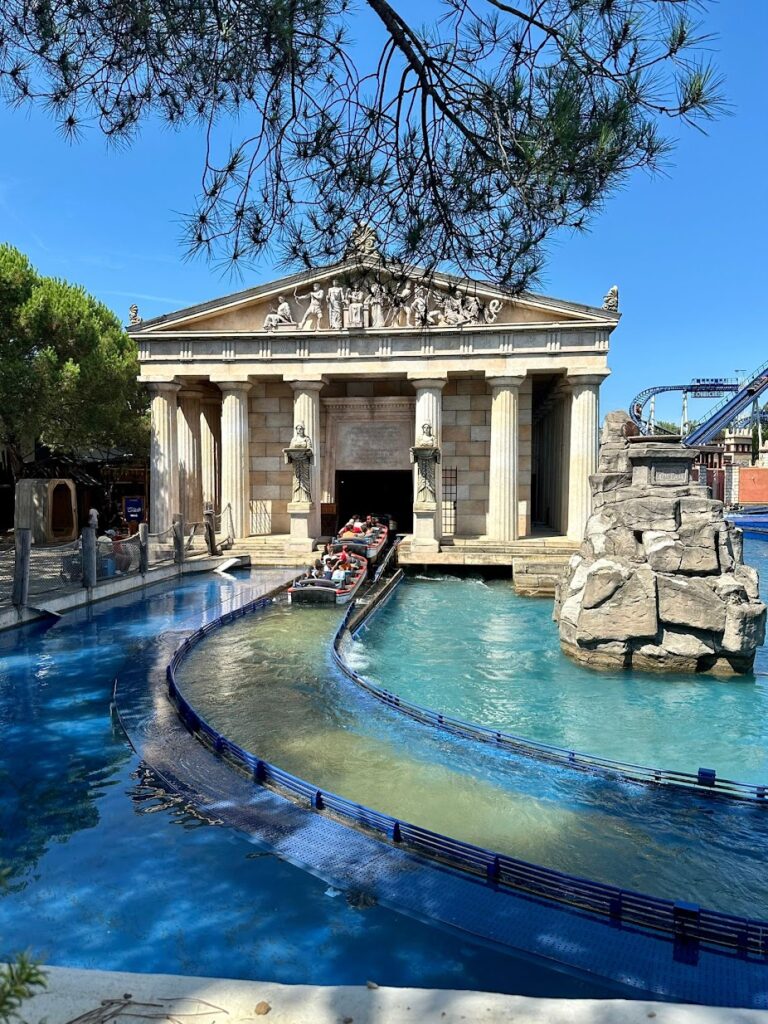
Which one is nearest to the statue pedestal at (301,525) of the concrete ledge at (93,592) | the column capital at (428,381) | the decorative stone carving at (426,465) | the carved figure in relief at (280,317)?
the concrete ledge at (93,592)

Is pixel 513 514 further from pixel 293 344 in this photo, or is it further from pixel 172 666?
pixel 172 666

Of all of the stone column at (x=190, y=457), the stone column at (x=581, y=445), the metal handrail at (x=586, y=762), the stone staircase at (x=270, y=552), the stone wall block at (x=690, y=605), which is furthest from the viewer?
the stone column at (x=190, y=457)

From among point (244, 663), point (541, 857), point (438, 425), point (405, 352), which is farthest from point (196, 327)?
point (541, 857)

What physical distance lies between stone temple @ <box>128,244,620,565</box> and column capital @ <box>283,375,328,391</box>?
55 millimetres

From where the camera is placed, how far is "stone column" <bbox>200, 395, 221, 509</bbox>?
1017 inches

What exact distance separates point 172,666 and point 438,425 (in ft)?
48.5

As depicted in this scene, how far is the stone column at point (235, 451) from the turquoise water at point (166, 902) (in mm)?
16913

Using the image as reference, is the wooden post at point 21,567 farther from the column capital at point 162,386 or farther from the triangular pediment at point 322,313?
the triangular pediment at point 322,313

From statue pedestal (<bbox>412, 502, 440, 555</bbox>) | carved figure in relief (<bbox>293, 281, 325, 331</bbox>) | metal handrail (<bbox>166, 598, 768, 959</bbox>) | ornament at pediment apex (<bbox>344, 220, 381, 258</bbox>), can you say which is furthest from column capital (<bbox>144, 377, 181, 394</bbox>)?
metal handrail (<bbox>166, 598, 768, 959</bbox>)

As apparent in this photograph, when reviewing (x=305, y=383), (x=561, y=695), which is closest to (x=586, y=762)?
(x=561, y=695)

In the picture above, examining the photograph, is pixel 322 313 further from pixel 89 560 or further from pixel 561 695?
pixel 561 695

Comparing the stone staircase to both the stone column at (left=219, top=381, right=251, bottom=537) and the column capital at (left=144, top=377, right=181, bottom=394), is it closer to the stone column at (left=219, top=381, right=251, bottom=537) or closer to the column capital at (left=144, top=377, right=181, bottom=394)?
the stone column at (left=219, top=381, right=251, bottom=537)

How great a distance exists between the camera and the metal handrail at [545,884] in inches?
147

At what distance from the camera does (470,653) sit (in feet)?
37.3
